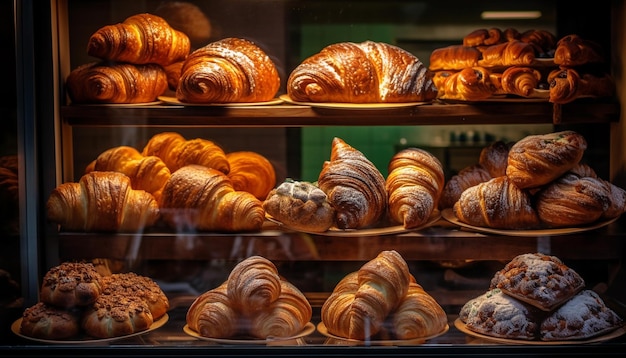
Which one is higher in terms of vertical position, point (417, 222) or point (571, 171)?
point (571, 171)

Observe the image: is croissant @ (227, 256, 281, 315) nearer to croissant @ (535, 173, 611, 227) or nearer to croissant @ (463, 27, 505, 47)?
croissant @ (535, 173, 611, 227)

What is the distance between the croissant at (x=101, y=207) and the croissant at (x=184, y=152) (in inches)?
9.7

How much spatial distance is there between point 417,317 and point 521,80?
1.00m

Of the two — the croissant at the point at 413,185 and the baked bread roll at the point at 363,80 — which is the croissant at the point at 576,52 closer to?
the baked bread roll at the point at 363,80

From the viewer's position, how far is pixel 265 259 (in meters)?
2.79

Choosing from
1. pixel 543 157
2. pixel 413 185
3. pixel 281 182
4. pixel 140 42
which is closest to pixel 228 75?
pixel 140 42

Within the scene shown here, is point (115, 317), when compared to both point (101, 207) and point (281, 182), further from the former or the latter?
point (281, 182)

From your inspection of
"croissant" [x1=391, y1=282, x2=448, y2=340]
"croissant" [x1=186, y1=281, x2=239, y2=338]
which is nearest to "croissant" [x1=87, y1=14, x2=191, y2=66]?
"croissant" [x1=186, y1=281, x2=239, y2=338]

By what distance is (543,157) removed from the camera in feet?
9.35

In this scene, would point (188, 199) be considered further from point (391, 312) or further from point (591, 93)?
point (591, 93)

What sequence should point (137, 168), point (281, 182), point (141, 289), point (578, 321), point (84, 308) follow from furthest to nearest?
point (281, 182) → point (137, 168) → point (141, 289) → point (84, 308) → point (578, 321)

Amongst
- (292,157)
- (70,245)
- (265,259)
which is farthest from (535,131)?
(70,245)

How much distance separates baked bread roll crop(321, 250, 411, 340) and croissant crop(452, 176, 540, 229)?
15.9 inches
